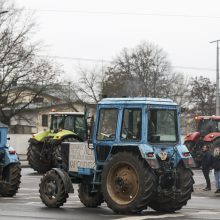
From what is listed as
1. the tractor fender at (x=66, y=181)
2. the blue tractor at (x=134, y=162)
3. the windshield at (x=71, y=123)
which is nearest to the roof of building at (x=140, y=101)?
the blue tractor at (x=134, y=162)

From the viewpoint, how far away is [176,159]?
15.0 metres

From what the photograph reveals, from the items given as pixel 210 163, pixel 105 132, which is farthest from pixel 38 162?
pixel 105 132

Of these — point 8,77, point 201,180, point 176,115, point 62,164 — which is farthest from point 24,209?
point 8,77

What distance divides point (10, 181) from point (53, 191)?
3194mm

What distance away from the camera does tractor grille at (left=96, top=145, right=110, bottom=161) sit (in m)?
15.4

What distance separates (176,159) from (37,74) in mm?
38955

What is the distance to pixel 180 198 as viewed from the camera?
14.9 m

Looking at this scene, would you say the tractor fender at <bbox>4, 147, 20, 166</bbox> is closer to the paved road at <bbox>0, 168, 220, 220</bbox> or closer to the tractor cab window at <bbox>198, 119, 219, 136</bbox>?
the paved road at <bbox>0, 168, 220, 220</bbox>

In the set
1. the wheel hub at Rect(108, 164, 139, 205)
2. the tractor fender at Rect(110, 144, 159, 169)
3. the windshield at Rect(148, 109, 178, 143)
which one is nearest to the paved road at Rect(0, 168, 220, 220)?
the wheel hub at Rect(108, 164, 139, 205)

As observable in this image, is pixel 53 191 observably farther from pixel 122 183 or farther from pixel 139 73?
pixel 139 73

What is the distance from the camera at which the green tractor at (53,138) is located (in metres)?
29.1

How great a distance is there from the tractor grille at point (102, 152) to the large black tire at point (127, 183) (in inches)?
19.1

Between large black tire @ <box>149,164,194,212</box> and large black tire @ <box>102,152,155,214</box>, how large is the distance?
59 centimetres

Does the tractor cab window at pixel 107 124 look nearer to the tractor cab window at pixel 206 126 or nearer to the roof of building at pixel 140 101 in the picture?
the roof of building at pixel 140 101
